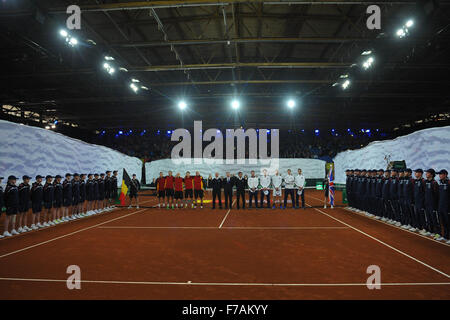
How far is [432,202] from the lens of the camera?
8.85 m

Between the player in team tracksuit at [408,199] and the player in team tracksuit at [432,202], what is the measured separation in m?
0.97

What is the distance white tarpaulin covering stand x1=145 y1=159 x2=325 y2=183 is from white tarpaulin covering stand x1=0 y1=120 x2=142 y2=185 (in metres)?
13.6

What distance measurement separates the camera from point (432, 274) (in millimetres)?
5605

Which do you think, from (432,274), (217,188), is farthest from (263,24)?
(432,274)

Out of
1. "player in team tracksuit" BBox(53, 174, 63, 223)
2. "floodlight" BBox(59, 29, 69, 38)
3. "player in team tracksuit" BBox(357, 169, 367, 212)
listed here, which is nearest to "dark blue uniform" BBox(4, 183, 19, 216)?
"player in team tracksuit" BBox(53, 174, 63, 223)

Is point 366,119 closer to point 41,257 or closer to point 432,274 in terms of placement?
point 432,274

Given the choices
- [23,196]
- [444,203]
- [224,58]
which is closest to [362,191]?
[444,203]

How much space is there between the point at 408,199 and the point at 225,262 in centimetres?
750

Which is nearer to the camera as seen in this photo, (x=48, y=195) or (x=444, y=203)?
(x=444, y=203)

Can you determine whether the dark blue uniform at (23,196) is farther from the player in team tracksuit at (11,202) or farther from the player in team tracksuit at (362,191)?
the player in team tracksuit at (362,191)

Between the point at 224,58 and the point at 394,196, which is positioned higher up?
the point at 224,58

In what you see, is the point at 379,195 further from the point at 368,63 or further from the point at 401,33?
the point at 368,63

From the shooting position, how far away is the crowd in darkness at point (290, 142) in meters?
36.4

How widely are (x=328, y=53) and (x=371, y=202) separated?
9.05 meters
